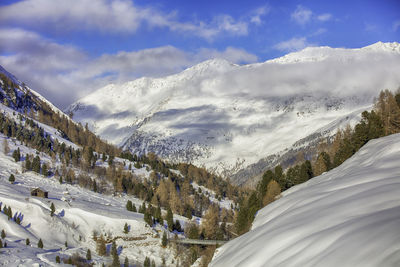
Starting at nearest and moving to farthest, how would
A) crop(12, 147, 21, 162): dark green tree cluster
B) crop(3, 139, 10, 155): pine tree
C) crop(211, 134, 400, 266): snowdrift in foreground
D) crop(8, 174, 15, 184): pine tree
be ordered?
crop(211, 134, 400, 266): snowdrift in foreground, crop(8, 174, 15, 184): pine tree, crop(12, 147, 21, 162): dark green tree cluster, crop(3, 139, 10, 155): pine tree

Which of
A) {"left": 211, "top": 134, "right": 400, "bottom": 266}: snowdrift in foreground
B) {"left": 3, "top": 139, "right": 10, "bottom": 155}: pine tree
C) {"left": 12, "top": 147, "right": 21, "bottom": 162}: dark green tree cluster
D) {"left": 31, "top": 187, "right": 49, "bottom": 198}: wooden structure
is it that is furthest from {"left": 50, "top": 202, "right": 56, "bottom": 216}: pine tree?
{"left": 211, "top": 134, "right": 400, "bottom": 266}: snowdrift in foreground

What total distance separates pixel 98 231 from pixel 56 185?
3766 centimetres

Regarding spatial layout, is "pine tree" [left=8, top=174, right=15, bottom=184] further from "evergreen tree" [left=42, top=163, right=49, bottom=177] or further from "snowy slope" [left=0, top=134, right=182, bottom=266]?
"evergreen tree" [left=42, top=163, right=49, bottom=177]

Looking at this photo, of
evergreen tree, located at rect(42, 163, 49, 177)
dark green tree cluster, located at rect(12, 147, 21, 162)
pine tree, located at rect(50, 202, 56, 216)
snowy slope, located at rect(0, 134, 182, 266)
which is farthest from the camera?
dark green tree cluster, located at rect(12, 147, 21, 162)

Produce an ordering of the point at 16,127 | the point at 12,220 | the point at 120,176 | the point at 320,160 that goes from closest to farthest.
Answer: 1. the point at 12,220
2. the point at 320,160
3. the point at 120,176
4. the point at 16,127

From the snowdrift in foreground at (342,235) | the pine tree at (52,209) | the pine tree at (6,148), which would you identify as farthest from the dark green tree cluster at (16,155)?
the snowdrift in foreground at (342,235)

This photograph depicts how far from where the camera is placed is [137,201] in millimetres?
128375

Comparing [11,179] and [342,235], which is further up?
[342,235]

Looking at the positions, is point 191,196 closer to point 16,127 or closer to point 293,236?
point 16,127

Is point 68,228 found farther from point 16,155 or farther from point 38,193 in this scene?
point 16,155

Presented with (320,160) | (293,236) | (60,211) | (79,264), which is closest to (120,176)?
(60,211)

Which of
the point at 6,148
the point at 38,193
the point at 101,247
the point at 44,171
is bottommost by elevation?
the point at 101,247


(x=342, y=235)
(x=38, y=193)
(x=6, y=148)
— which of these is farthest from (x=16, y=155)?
(x=342, y=235)

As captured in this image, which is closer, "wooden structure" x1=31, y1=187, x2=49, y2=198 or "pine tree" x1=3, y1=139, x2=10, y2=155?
"wooden structure" x1=31, y1=187, x2=49, y2=198
